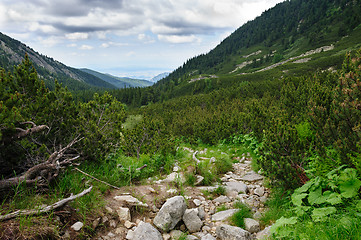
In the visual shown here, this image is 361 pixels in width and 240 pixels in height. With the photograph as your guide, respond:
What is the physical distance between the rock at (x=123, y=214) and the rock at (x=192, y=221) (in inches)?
42.3

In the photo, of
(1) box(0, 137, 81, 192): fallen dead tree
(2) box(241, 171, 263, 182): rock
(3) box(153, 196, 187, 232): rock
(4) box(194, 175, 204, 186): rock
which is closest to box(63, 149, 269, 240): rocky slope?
(3) box(153, 196, 187, 232): rock

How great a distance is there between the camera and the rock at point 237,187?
5465mm

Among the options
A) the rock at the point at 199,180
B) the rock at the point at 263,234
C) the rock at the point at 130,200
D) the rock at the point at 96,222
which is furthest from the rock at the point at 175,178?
the rock at the point at 263,234

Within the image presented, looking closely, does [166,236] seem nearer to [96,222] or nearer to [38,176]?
[96,222]

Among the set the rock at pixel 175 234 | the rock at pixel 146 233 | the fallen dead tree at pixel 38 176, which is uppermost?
the fallen dead tree at pixel 38 176

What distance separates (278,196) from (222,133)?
27.2 ft

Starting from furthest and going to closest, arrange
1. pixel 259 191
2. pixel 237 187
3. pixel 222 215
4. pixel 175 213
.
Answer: pixel 237 187, pixel 259 191, pixel 222 215, pixel 175 213

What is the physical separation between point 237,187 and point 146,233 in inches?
128

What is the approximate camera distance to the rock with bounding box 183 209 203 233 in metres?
3.71

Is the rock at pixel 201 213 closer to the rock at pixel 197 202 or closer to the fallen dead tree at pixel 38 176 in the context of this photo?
the rock at pixel 197 202

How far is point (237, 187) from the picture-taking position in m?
5.61

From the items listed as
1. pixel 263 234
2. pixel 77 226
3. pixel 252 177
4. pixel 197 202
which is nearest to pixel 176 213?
pixel 197 202

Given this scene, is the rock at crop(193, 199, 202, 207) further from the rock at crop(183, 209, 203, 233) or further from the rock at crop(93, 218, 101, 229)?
the rock at crop(93, 218, 101, 229)

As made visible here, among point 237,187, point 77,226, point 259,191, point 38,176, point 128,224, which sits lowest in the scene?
point 237,187
